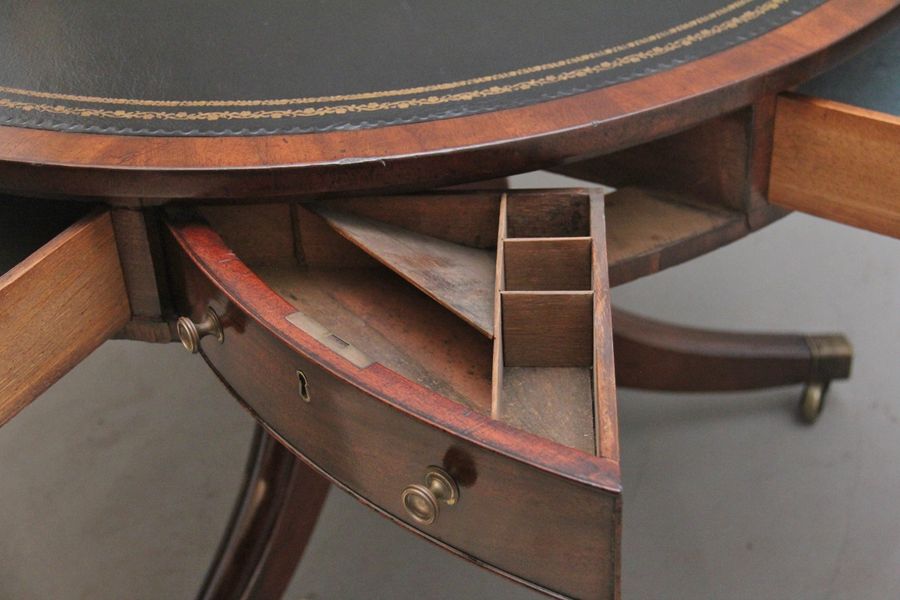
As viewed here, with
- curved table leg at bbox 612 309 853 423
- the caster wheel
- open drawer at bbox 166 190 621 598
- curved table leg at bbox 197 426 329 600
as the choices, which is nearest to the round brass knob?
open drawer at bbox 166 190 621 598

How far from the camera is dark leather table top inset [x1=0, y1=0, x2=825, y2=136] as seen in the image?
864mm

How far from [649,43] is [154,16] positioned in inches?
15.4

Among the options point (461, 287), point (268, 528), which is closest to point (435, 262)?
A: point (461, 287)

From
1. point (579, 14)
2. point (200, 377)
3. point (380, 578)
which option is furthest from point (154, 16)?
point (200, 377)

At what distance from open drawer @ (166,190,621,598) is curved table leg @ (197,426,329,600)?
0.35m

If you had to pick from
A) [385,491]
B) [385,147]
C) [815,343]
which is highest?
[385,147]

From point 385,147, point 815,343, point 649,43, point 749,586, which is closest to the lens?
point 385,147

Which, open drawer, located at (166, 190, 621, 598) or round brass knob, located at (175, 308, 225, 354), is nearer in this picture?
open drawer, located at (166, 190, 621, 598)

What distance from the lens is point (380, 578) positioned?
1.38m

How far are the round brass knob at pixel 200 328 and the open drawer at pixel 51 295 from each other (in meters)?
0.06

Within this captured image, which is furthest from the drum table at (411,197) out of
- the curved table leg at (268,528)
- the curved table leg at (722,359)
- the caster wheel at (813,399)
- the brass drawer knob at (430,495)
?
the caster wheel at (813,399)

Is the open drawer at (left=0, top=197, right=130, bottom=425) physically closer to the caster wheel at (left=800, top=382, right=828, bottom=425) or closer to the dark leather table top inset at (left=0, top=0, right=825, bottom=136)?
the dark leather table top inset at (left=0, top=0, right=825, bottom=136)

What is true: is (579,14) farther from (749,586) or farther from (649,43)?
(749,586)

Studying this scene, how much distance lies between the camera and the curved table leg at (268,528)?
1184 mm
